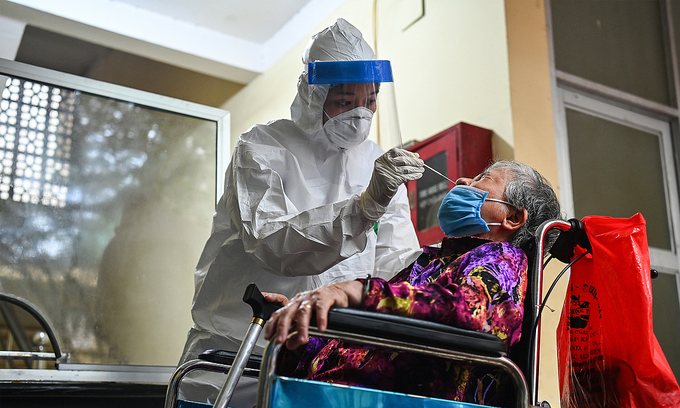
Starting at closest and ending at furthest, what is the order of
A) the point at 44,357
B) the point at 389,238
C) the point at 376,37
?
the point at 389,238, the point at 44,357, the point at 376,37

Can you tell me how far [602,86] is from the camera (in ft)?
11.6

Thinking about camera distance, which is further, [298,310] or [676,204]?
[676,204]

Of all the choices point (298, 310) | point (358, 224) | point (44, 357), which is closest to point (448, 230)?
point (358, 224)

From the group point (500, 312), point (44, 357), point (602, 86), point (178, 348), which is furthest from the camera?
point (602, 86)

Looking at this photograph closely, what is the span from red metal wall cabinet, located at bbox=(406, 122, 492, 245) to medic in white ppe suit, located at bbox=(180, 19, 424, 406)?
762mm

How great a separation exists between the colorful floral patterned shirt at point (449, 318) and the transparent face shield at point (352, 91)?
0.63 m

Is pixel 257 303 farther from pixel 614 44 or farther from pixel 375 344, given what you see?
A: pixel 614 44

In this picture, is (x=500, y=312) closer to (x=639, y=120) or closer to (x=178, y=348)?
(x=178, y=348)

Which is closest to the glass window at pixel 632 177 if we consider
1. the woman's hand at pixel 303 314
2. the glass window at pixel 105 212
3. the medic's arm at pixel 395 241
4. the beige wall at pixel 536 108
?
the beige wall at pixel 536 108

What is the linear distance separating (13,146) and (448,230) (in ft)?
6.91

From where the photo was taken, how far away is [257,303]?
1.30 m

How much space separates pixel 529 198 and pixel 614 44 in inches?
101

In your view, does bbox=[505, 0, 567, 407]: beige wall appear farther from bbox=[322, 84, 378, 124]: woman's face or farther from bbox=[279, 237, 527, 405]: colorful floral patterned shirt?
bbox=[279, 237, 527, 405]: colorful floral patterned shirt

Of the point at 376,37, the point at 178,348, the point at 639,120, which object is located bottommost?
the point at 178,348
